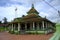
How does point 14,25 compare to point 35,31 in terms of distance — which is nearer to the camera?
point 35,31

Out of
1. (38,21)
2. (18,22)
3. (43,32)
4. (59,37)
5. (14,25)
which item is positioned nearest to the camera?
(59,37)

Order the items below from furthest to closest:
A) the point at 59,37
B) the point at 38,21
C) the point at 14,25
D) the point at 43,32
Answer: the point at 14,25 < the point at 38,21 < the point at 43,32 < the point at 59,37

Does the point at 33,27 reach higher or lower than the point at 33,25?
lower

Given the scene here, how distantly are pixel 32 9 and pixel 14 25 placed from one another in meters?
6.15

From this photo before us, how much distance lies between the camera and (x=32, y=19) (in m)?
36.2

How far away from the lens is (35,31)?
1336 inches

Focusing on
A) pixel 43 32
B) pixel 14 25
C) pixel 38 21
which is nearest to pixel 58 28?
pixel 43 32

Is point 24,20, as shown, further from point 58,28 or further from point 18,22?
point 58,28

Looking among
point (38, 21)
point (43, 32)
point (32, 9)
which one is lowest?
point (43, 32)

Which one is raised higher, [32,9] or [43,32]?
[32,9]

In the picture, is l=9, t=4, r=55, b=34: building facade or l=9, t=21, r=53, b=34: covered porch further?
l=9, t=4, r=55, b=34: building facade

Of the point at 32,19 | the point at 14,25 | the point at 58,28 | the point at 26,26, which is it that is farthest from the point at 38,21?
the point at 58,28

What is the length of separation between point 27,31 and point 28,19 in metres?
2.97

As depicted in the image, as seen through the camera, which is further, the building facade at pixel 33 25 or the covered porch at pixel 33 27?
the building facade at pixel 33 25
